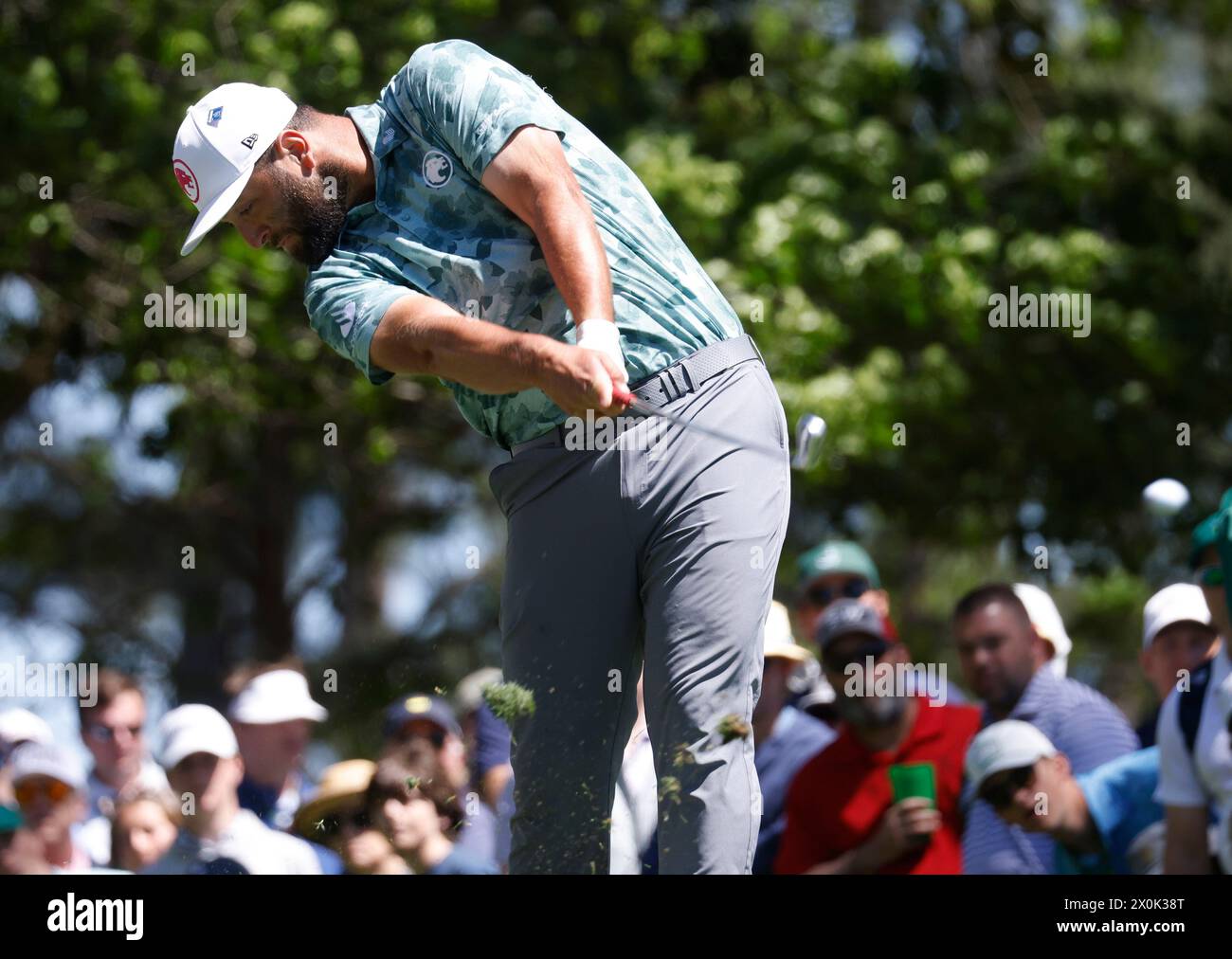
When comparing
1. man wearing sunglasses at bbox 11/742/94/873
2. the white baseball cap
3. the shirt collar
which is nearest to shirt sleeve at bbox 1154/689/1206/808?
the shirt collar

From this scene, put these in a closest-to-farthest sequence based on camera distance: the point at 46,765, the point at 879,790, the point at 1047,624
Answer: the point at 879,790
the point at 46,765
the point at 1047,624

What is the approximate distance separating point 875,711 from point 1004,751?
1.69 ft

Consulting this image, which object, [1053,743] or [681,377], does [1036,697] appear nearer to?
[1053,743]

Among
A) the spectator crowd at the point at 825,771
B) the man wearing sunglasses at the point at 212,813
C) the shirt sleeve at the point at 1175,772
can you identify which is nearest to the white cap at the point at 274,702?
the spectator crowd at the point at 825,771

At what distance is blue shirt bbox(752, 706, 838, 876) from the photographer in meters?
5.12

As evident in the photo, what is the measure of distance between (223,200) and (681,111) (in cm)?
824

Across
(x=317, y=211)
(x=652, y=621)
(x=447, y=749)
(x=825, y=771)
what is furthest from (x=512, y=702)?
(x=825, y=771)

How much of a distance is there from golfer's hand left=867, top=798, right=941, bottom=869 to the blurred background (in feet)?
11.3

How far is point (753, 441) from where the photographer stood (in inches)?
132

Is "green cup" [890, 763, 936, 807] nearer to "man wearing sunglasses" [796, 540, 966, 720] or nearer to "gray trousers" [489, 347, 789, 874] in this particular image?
"man wearing sunglasses" [796, 540, 966, 720]

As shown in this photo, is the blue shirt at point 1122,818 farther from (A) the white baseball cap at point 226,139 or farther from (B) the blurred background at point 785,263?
(B) the blurred background at point 785,263

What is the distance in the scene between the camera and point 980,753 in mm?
4719

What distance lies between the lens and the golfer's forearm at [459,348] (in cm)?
307

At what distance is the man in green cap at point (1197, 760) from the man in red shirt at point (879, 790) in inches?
24.7
